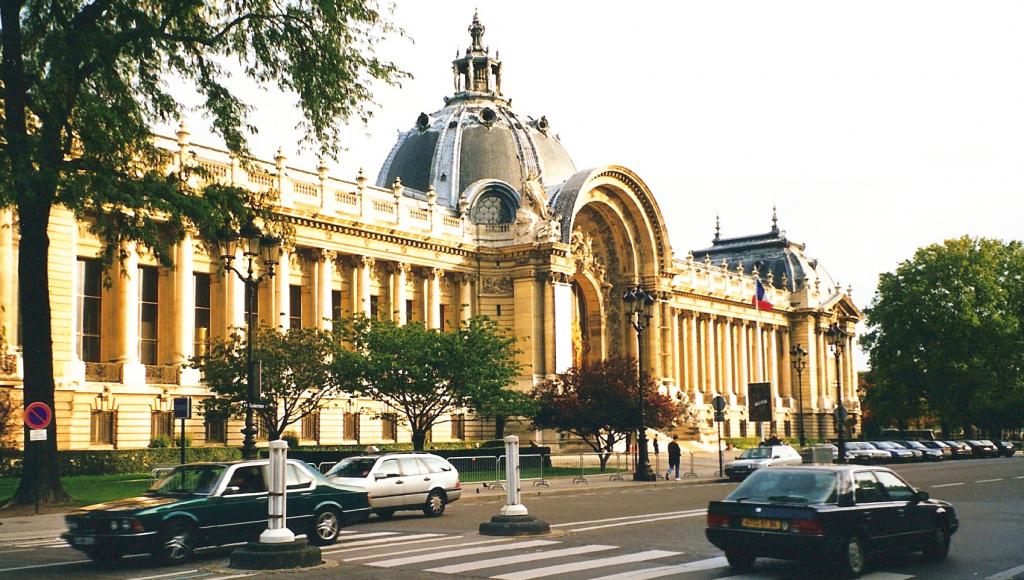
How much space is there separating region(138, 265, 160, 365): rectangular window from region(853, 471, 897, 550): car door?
37701mm

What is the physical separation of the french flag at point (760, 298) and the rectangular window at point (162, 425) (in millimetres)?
52220

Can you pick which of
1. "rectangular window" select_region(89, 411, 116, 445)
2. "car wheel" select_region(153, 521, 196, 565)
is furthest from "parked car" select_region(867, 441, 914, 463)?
"car wheel" select_region(153, 521, 196, 565)

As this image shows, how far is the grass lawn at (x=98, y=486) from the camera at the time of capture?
30.0 m

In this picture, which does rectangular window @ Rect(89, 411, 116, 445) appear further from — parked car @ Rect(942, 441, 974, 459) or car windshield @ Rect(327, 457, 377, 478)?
parked car @ Rect(942, 441, 974, 459)

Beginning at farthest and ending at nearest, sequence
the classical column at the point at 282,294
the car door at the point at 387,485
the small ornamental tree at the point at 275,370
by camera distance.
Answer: the classical column at the point at 282,294 < the small ornamental tree at the point at 275,370 < the car door at the point at 387,485

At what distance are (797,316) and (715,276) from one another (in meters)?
15.1

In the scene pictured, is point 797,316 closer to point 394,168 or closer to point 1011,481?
point 394,168

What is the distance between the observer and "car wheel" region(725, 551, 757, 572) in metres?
15.3

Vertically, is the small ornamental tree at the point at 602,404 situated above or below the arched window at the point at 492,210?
below

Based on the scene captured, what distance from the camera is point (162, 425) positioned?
46.2m

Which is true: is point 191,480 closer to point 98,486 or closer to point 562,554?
point 562,554

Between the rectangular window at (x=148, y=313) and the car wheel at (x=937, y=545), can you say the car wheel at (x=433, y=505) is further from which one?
the rectangular window at (x=148, y=313)

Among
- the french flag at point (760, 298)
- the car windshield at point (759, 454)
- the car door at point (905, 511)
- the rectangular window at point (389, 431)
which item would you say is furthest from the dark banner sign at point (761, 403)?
the french flag at point (760, 298)

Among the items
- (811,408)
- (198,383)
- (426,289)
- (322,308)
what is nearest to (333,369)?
(198,383)
